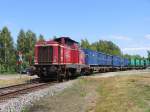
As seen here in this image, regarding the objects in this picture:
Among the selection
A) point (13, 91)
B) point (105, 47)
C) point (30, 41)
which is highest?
point (105, 47)

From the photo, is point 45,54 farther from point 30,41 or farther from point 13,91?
point 30,41

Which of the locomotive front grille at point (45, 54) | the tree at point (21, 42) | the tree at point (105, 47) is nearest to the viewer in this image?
the locomotive front grille at point (45, 54)

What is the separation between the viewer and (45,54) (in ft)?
112

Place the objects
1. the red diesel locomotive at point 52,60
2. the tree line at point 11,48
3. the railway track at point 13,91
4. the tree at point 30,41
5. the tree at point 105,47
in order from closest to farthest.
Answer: the railway track at point 13,91 → the red diesel locomotive at point 52,60 → the tree line at point 11,48 → the tree at point 30,41 → the tree at point 105,47

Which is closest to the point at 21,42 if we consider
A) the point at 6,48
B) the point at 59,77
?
the point at 6,48

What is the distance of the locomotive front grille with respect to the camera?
3409cm

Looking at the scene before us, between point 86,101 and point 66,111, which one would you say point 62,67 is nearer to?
point 86,101

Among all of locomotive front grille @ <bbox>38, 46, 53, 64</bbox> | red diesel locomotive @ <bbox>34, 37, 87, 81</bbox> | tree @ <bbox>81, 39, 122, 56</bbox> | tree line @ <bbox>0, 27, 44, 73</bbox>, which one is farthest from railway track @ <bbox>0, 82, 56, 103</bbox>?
tree @ <bbox>81, 39, 122, 56</bbox>

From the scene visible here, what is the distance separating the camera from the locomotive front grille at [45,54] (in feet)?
112

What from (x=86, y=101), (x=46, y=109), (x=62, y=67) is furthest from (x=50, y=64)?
(x=46, y=109)

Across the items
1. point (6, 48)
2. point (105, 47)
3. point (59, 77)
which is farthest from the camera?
point (105, 47)

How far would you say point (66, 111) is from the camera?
1462cm

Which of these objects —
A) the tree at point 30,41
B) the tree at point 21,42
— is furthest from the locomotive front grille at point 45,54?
the tree at point 21,42

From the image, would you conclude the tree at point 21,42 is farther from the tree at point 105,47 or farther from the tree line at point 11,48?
the tree at point 105,47
